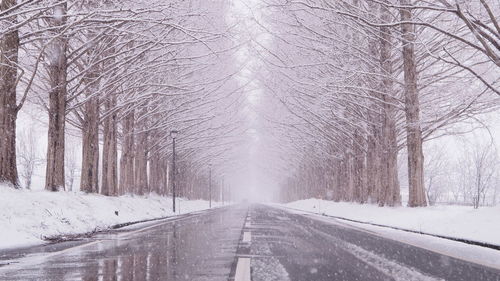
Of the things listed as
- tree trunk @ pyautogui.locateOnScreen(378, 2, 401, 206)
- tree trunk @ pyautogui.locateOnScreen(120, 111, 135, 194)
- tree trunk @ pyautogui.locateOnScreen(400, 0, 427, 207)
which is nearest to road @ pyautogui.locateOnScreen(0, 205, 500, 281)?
tree trunk @ pyautogui.locateOnScreen(400, 0, 427, 207)

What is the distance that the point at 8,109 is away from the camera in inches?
510

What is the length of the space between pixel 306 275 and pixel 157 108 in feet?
76.6

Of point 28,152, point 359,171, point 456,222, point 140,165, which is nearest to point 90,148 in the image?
point 140,165

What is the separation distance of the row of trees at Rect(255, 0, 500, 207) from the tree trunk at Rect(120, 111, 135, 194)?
840cm

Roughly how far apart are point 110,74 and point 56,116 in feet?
11.9

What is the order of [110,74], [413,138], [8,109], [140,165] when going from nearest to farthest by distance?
1. [8,109]
2. [413,138]
3. [110,74]
4. [140,165]

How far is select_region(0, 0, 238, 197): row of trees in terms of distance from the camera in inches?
506

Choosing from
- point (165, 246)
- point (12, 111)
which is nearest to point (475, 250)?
point (165, 246)

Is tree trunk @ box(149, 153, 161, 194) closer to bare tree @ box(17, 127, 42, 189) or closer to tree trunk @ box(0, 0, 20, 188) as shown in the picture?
tree trunk @ box(0, 0, 20, 188)

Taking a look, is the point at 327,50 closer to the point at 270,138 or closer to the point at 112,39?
the point at 112,39

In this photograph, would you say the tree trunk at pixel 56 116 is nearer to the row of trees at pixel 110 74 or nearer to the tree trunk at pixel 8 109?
the row of trees at pixel 110 74

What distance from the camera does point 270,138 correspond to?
56094 millimetres

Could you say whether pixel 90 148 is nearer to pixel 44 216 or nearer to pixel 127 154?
pixel 127 154

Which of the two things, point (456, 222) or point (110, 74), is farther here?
point (110, 74)
